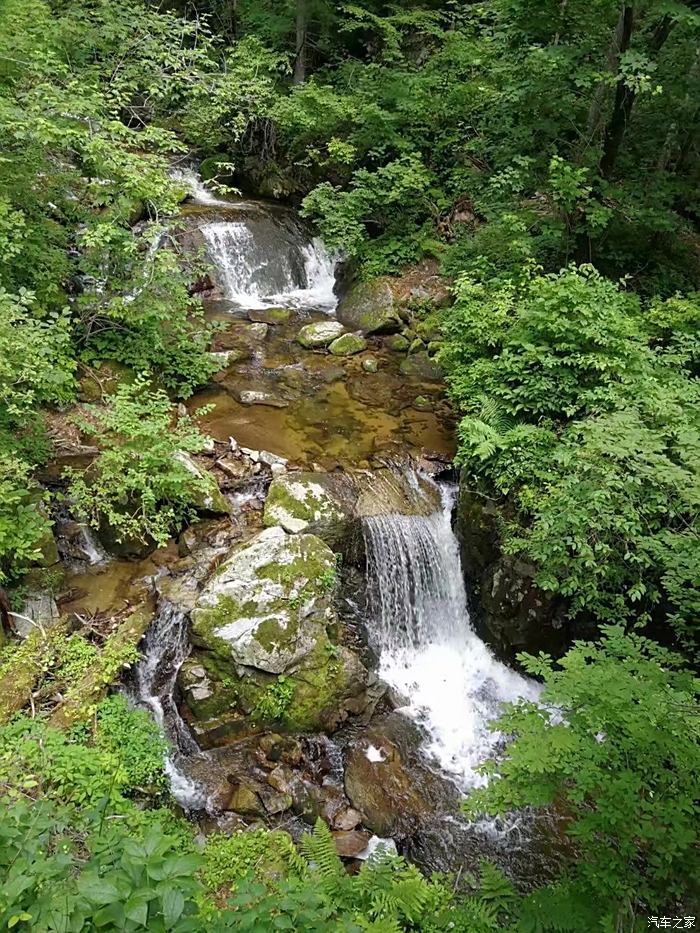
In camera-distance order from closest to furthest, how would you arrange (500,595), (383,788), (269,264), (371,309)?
(383,788) < (500,595) < (371,309) < (269,264)

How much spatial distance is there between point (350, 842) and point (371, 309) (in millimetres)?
9760

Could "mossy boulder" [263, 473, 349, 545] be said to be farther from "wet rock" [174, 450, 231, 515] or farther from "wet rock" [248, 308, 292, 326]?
"wet rock" [248, 308, 292, 326]

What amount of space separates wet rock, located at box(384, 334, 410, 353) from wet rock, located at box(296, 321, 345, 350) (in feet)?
3.31

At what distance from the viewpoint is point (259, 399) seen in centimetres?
967

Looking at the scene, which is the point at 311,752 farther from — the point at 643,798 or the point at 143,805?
the point at 643,798

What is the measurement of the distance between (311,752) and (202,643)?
1.57m

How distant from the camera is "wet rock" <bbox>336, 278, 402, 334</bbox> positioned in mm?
11922

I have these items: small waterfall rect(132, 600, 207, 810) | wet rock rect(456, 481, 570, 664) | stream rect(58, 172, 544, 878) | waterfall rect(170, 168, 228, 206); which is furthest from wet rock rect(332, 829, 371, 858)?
waterfall rect(170, 168, 228, 206)

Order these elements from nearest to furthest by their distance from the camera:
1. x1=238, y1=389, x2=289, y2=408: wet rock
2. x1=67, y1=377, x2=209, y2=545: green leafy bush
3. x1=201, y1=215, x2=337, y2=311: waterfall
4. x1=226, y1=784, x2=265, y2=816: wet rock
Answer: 1. x1=226, y1=784, x2=265, y2=816: wet rock
2. x1=67, y1=377, x2=209, y2=545: green leafy bush
3. x1=238, y1=389, x2=289, y2=408: wet rock
4. x1=201, y1=215, x2=337, y2=311: waterfall

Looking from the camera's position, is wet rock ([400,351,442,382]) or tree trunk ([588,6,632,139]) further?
wet rock ([400,351,442,382])

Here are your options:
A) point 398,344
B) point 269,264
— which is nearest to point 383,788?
point 398,344

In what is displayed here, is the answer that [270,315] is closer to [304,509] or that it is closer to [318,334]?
[318,334]

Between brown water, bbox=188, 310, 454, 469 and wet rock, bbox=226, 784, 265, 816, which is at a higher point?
brown water, bbox=188, 310, 454, 469

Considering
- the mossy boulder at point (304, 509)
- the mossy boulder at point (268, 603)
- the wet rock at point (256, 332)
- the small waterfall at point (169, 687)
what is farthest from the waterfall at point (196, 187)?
the small waterfall at point (169, 687)
